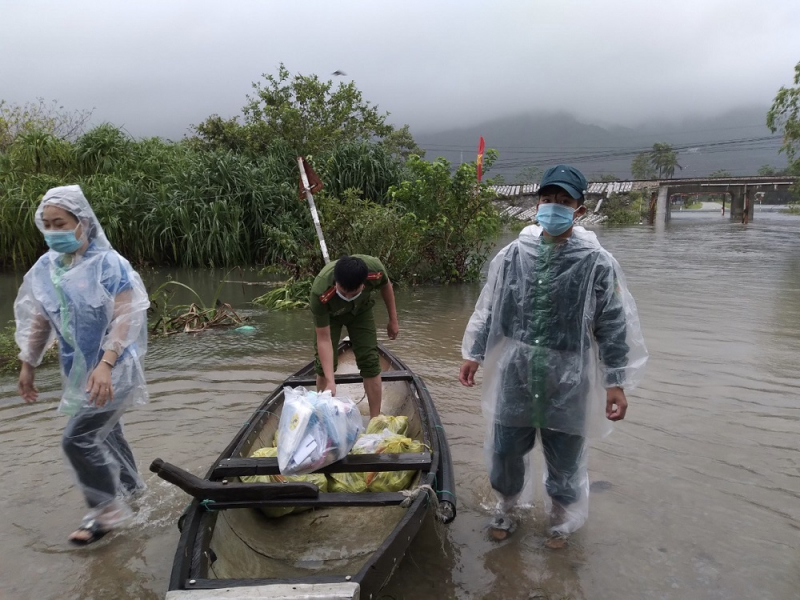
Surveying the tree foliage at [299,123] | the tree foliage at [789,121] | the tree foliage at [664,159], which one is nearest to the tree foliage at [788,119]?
the tree foliage at [789,121]

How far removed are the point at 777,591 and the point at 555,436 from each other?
4.13 ft

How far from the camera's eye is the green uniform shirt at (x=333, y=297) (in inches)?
143

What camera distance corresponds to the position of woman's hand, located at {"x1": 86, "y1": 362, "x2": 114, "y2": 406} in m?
2.73

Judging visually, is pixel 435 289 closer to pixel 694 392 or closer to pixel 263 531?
pixel 694 392

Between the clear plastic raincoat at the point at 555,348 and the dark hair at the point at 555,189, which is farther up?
the dark hair at the point at 555,189

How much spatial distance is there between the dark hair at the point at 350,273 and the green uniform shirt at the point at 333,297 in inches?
6.1

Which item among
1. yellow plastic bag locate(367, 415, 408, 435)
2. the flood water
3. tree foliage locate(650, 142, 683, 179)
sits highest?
tree foliage locate(650, 142, 683, 179)

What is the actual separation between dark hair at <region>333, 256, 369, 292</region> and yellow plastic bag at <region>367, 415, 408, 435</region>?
97cm

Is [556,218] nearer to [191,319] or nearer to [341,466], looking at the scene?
[341,466]

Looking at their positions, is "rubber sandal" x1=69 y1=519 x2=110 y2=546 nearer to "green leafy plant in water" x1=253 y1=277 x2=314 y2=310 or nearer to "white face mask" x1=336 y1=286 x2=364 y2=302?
"white face mask" x1=336 y1=286 x2=364 y2=302

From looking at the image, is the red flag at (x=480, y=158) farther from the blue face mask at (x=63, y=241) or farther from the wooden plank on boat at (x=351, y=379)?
the blue face mask at (x=63, y=241)

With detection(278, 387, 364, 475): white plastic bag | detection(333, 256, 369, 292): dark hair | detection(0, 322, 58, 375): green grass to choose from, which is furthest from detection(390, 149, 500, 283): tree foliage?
detection(278, 387, 364, 475): white plastic bag

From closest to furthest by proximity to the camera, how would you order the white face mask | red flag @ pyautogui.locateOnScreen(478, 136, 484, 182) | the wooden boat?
the wooden boat, the white face mask, red flag @ pyautogui.locateOnScreen(478, 136, 484, 182)

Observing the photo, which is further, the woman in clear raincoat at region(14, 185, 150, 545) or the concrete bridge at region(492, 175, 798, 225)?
the concrete bridge at region(492, 175, 798, 225)
